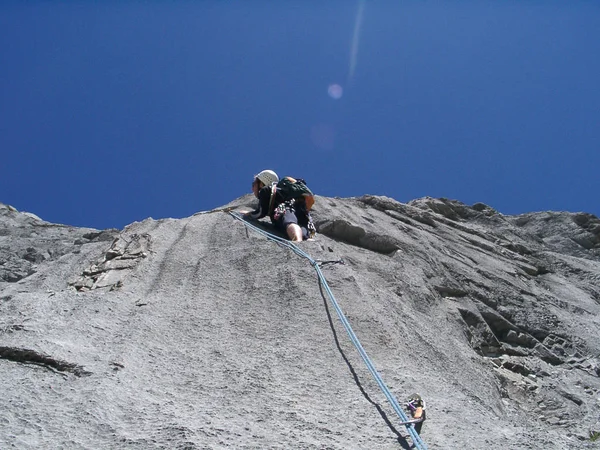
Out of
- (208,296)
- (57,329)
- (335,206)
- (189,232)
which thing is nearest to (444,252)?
(335,206)

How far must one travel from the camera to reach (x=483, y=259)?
42.2 feet

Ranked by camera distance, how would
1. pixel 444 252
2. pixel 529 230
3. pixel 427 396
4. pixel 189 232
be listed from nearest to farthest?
pixel 427 396, pixel 189 232, pixel 444 252, pixel 529 230

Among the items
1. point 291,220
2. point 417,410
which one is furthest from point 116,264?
point 417,410

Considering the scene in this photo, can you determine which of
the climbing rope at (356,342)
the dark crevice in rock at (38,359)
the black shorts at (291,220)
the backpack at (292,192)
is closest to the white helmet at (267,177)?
the backpack at (292,192)

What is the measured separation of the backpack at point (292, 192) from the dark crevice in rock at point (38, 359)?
6055 mm

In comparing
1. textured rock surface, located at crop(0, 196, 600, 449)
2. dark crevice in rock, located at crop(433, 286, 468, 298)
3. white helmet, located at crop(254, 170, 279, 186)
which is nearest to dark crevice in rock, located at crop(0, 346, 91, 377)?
textured rock surface, located at crop(0, 196, 600, 449)

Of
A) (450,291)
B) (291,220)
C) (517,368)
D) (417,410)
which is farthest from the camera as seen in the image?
(450,291)

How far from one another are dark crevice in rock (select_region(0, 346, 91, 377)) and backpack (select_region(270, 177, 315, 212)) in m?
6.05

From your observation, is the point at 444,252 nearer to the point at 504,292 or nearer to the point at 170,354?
the point at 504,292

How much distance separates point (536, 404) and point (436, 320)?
165 cm

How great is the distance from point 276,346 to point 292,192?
202 inches

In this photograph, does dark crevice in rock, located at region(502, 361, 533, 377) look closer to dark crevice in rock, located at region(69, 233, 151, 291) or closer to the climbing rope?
the climbing rope

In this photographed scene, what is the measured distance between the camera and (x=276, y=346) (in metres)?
5.74

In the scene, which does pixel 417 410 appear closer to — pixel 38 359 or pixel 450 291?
pixel 38 359
